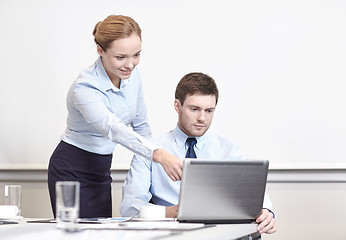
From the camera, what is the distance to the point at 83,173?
2.41m

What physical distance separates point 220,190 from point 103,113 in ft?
2.14

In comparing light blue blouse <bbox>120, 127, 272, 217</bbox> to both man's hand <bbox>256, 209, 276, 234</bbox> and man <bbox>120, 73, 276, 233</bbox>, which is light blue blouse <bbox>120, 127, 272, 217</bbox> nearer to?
man <bbox>120, 73, 276, 233</bbox>

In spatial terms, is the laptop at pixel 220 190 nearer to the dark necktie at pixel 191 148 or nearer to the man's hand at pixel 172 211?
the man's hand at pixel 172 211

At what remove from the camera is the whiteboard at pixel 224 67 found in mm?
2852

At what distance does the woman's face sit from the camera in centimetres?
215

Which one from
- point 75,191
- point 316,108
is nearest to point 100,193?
point 316,108

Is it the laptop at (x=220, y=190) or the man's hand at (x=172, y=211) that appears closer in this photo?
the laptop at (x=220, y=190)

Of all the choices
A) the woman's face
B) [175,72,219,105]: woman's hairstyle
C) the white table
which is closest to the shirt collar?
[175,72,219,105]: woman's hairstyle

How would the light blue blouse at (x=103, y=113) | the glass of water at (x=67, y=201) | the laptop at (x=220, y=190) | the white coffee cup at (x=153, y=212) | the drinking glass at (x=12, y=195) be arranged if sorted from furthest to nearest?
the light blue blouse at (x=103, y=113) < the drinking glass at (x=12, y=195) < the white coffee cup at (x=153, y=212) < the laptop at (x=220, y=190) < the glass of water at (x=67, y=201)

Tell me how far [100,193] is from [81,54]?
93 cm

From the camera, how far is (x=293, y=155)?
9.40 feet

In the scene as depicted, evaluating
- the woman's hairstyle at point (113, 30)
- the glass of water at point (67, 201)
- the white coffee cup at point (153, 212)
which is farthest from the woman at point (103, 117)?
the glass of water at point (67, 201)

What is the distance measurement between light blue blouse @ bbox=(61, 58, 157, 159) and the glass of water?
0.69m

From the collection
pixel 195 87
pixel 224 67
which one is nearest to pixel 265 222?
pixel 195 87
